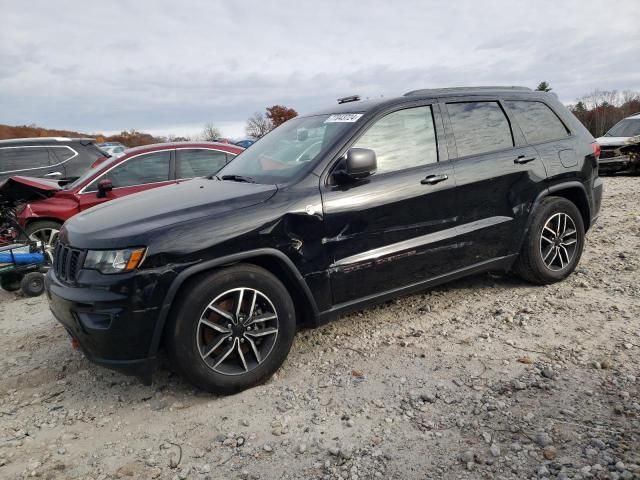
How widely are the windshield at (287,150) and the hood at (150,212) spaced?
0.21 m

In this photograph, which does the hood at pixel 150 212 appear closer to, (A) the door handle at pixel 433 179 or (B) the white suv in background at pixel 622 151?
(A) the door handle at pixel 433 179

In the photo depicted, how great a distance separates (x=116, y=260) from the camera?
103 inches

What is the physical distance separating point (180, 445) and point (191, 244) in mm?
1108

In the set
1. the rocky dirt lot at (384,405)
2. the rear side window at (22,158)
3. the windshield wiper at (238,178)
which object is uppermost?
the rear side window at (22,158)

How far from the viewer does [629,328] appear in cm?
329

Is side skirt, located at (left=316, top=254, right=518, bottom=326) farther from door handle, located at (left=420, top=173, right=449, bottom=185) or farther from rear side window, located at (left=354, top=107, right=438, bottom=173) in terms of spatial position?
rear side window, located at (left=354, top=107, right=438, bottom=173)

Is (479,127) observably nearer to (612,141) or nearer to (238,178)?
(238,178)

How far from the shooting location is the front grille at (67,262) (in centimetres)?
278

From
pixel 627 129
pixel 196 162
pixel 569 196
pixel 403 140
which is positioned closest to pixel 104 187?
pixel 196 162

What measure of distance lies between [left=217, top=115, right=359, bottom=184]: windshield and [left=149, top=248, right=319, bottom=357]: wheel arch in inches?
23.5

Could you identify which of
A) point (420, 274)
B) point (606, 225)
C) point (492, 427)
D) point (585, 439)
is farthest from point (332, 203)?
point (606, 225)

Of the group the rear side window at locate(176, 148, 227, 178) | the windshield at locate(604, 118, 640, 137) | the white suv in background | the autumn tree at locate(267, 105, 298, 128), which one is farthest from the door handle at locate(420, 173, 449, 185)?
the autumn tree at locate(267, 105, 298, 128)

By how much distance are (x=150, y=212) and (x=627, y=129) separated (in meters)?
13.4

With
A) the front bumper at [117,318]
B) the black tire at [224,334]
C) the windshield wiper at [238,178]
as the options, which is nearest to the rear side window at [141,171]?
the windshield wiper at [238,178]
